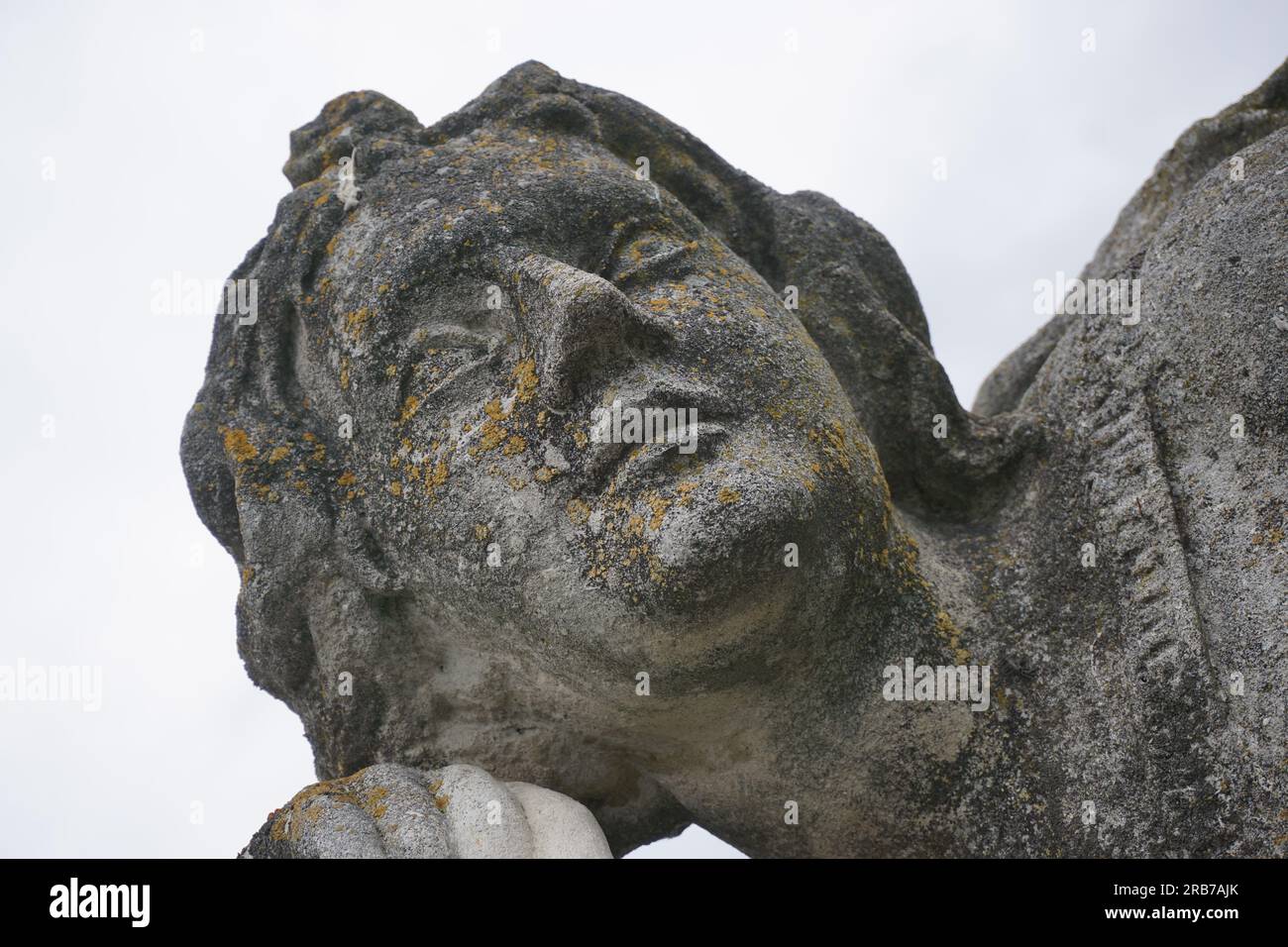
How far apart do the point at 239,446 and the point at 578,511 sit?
48.4 inches

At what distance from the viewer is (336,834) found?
3088mm

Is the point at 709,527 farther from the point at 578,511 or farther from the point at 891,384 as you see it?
the point at 891,384

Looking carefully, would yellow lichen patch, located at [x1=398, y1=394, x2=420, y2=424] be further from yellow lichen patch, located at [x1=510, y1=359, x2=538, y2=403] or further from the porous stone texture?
the porous stone texture

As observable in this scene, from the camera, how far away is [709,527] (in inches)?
118

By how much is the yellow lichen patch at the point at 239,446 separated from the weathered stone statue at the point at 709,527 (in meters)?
0.01

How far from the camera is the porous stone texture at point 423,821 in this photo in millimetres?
3115

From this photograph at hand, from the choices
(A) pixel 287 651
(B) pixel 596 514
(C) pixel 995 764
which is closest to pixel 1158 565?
(C) pixel 995 764

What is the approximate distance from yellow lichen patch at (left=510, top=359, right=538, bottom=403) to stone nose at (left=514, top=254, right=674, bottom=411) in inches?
1.0

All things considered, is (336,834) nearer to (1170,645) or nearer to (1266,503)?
(1170,645)

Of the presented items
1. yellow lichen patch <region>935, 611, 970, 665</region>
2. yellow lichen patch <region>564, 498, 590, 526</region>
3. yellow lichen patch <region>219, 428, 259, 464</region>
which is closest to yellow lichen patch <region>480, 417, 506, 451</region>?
yellow lichen patch <region>564, 498, 590, 526</region>

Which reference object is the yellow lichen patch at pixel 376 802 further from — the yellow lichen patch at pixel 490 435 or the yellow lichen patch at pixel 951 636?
the yellow lichen patch at pixel 951 636

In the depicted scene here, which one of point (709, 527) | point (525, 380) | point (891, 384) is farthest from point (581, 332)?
point (891, 384)

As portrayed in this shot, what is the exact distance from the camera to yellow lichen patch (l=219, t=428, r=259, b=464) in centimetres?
387

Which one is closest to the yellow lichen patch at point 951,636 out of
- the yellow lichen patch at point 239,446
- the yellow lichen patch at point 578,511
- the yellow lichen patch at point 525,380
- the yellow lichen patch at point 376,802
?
the yellow lichen patch at point 578,511
